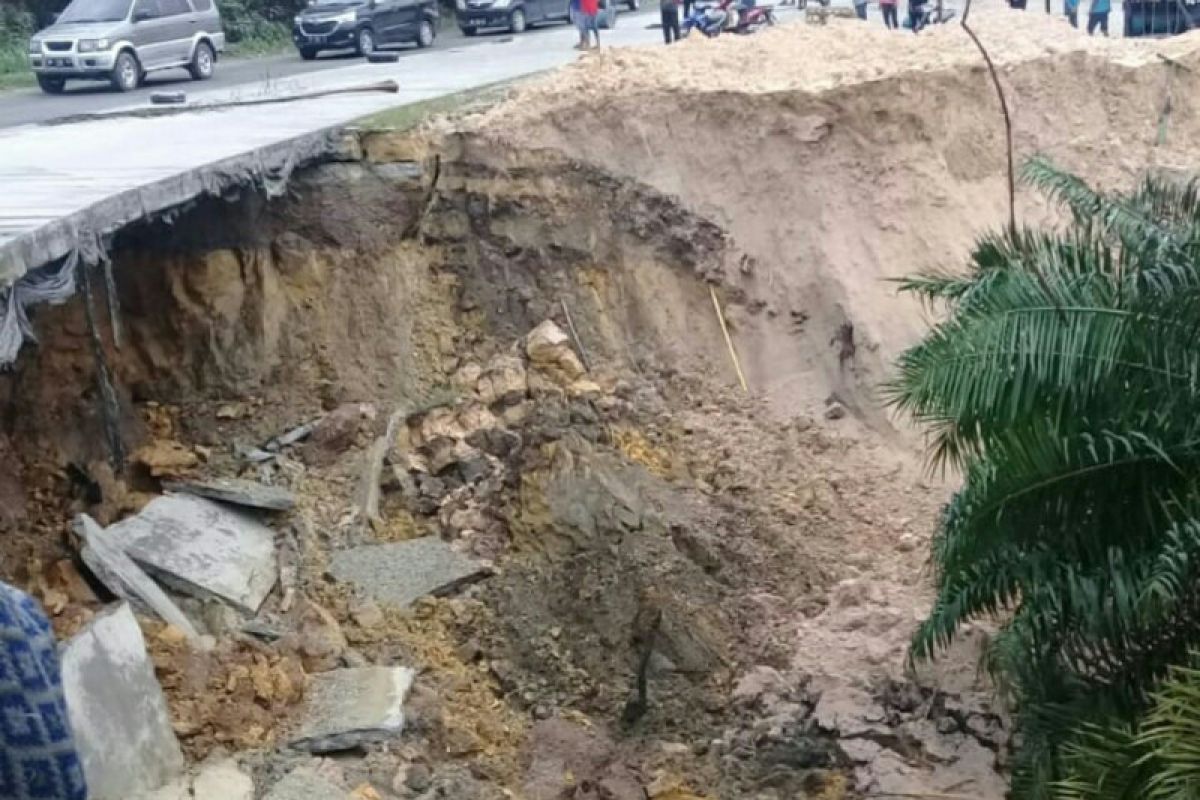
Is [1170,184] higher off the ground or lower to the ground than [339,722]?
higher

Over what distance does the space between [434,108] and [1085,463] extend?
857 cm

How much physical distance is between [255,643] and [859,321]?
22.9 feet

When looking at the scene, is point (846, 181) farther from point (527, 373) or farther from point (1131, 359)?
point (1131, 359)

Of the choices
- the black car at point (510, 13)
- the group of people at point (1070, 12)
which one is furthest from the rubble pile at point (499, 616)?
the black car at point (510, 13)

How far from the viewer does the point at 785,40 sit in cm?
1617

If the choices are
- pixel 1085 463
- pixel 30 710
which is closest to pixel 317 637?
pixel 30 710

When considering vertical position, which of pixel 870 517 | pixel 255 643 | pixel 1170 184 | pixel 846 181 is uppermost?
pixel 1170 184

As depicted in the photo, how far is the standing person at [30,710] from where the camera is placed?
500 centimetres

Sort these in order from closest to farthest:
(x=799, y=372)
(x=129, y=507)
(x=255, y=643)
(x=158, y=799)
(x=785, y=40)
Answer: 1. (x=158, y=799)
2. (x=255, y=643)
3. (x=129, y=507)
4. (x=799, y=372)
5. (x=785, y=40)

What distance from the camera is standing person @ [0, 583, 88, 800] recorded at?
500 cm

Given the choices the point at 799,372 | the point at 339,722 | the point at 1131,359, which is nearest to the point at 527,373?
the point at 799,372

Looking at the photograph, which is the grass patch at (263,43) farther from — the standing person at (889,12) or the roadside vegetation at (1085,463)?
the roadside vegetation at (1085,463)

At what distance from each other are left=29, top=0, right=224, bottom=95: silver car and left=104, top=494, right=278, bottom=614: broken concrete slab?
15900mm

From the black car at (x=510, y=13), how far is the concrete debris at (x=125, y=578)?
76.7 feet
